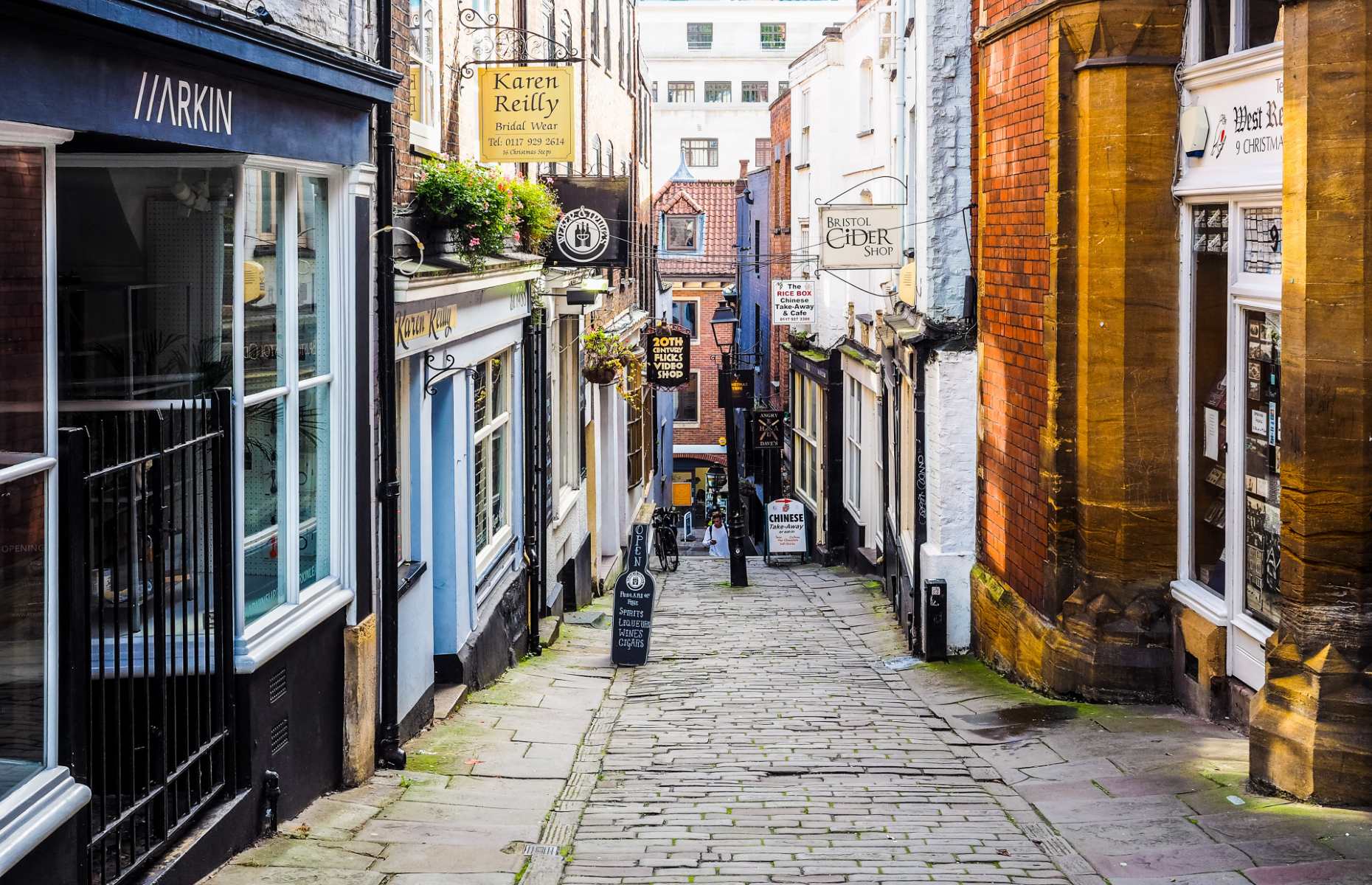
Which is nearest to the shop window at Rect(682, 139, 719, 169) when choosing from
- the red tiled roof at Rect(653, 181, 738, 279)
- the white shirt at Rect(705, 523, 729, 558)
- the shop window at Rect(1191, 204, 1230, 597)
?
the red tiled roof at Rect(653, 181, 738, 279)

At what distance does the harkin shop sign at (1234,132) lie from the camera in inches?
323

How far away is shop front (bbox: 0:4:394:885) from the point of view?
4.70 m

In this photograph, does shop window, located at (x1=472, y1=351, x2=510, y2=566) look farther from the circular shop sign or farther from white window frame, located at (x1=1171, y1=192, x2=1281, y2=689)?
white window frame, located at (x1=1171, y1=192, x2=1281, y2=689)

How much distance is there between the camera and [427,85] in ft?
34.6

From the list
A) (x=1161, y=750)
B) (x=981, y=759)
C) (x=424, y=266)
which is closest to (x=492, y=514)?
(x=424, y=266)

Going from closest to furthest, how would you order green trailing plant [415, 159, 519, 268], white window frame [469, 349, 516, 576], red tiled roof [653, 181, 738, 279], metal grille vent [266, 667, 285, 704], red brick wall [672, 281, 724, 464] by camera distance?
metal grille vent [266, 667, 285, 704], green trailing plant [415, 159, 519, 268], white window frame [469, 349, 516, 576], red tiled roof [653, 181, 738, 279], red brick wall [672, 281, 724, 464]

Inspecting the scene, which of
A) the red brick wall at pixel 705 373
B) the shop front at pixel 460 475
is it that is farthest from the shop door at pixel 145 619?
the red brick wall at pixel 705 373

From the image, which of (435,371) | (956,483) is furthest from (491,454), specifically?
(956,483)

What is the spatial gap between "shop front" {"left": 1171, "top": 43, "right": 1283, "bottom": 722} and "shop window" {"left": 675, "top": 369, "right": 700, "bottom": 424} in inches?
1656

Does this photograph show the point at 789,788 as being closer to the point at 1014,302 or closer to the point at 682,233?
the point at 1014,302

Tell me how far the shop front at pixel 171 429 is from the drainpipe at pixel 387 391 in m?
0.31

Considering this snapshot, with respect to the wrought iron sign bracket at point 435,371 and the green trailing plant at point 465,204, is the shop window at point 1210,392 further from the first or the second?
the wrought iron sign bracket at point 435,371

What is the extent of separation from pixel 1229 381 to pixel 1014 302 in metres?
→ 2.76

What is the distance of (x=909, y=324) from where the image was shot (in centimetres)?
1509
